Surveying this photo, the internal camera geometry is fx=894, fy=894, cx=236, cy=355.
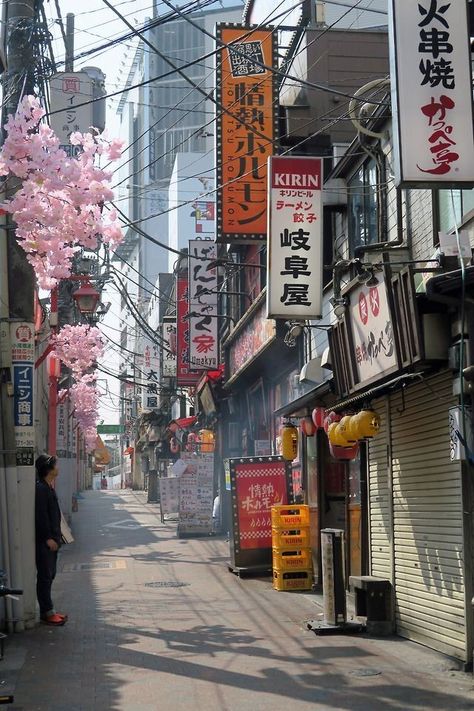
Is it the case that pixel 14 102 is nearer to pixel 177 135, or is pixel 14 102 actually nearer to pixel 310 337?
pixel 310 337

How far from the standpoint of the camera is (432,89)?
326 inches

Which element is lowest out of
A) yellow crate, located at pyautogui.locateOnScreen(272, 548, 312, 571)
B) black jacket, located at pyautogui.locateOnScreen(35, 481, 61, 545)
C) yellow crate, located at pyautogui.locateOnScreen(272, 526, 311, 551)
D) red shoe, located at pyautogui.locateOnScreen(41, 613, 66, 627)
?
red shoe, located at pyautogui.locateOnScreen(41, 613, 66, 627)

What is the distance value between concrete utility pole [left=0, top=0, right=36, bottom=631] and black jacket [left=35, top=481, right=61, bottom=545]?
10.7 inches

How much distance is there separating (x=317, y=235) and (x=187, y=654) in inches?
256

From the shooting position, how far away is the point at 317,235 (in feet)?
43.9

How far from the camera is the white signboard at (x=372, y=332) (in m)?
10.4

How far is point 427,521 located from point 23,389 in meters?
5.25

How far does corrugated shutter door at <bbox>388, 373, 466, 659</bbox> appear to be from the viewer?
936 centimetres

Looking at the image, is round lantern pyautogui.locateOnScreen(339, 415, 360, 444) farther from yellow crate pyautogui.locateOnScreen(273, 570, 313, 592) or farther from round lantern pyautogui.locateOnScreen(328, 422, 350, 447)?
yellow crate pyautogui.locateOnScreen(273, 570, 313, 592)

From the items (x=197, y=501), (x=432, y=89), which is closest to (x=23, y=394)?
(x=432, y=89)

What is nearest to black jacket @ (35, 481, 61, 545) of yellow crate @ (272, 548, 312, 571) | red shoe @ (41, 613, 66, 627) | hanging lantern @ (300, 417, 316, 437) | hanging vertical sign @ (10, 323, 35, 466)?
hanging vertical sign @ (10, 323, 35, 466)

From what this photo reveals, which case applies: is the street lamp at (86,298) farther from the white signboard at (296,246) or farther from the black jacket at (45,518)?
the black jacket at (45,518)

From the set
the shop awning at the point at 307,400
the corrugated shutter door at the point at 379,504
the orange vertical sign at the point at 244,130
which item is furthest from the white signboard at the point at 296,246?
the orange vertical sign at the point at 244,130

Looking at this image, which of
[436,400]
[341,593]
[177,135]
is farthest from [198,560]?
[177,135]
